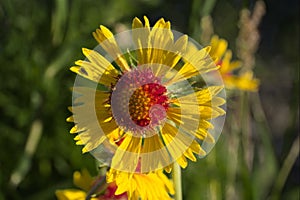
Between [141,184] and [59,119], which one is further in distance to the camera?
[59,119]

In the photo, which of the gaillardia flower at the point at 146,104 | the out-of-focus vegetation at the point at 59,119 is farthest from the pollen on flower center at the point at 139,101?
the out-of-focus vegetation at the point at 59,119

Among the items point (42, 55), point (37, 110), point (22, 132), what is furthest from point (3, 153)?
point (42, 55)

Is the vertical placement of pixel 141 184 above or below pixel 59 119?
below

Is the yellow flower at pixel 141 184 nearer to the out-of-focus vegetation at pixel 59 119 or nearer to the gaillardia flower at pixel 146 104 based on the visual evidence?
the gaillardia flower at pixel 146 104

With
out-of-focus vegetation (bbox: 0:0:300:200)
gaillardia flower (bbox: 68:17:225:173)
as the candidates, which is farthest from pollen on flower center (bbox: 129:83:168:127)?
out-of-focus vegetation (bbox: 0:0:300:200)

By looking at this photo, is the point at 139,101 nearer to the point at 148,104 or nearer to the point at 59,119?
the point at 148,104

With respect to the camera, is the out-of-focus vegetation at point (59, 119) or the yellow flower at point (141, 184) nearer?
the yellow flower at point (141, 184)

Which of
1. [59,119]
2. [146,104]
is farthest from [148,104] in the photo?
[59,119]
